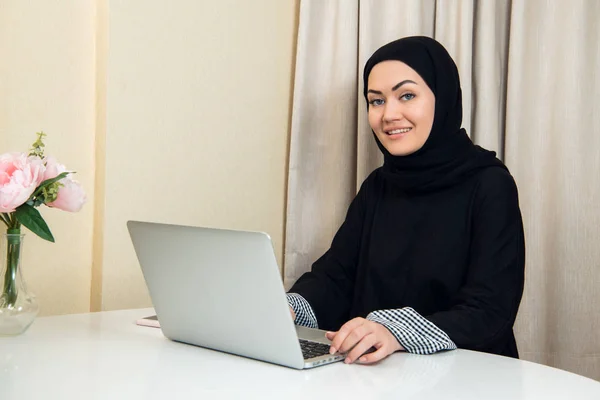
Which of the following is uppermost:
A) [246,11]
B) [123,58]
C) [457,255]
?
[246,11]

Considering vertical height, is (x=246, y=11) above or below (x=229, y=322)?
above

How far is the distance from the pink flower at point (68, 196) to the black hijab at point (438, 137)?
733mm

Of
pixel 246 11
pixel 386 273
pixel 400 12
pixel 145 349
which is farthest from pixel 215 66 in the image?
pixel 145 349

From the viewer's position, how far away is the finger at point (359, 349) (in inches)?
43.9

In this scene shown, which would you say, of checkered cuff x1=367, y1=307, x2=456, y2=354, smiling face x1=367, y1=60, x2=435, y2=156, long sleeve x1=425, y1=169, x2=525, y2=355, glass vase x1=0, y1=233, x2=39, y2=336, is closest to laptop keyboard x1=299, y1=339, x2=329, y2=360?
checkered cuff x1=367, y1=307, x2=456, y2=354

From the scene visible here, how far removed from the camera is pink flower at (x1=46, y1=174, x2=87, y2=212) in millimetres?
1365

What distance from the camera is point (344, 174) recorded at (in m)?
2.03

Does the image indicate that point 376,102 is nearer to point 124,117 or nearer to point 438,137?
point 438,137

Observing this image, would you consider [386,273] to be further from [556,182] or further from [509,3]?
[509,3]

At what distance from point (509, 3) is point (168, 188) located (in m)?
1.03

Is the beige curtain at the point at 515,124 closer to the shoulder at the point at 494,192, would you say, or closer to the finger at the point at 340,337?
the shoulder at the point at 494,192

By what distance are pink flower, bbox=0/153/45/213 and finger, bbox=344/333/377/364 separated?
64 centimetres

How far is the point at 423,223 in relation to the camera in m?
1.65

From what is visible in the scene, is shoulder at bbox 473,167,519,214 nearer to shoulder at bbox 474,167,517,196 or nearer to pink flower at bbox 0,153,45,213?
shoulder at bbox 474,167,517,196
